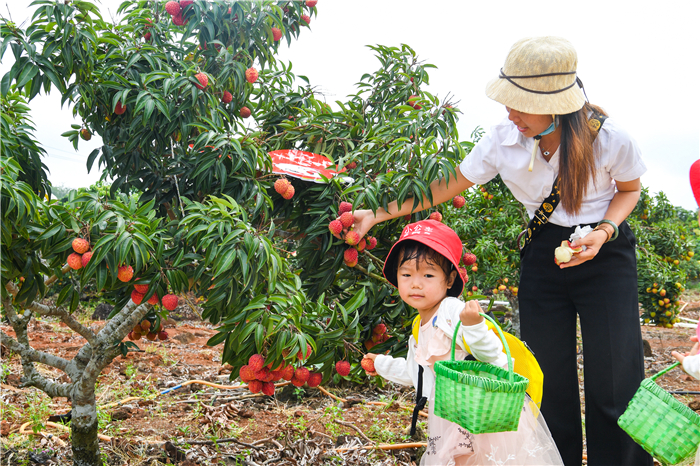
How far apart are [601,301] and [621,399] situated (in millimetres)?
303

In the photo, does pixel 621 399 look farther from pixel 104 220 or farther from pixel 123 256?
pixel 104 220

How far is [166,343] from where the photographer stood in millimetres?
5320

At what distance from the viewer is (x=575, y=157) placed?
1428 mm

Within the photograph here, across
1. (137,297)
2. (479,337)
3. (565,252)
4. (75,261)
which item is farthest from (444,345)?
(75,261)

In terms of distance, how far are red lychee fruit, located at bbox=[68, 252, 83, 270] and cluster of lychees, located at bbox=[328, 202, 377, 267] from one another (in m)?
0.82

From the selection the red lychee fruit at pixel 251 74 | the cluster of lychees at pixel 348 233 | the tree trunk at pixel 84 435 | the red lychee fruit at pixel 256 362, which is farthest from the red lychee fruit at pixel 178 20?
the tree trunk at pixel 84 435

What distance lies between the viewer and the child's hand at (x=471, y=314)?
3.94 feet

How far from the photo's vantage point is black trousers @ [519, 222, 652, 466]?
1.50 meters

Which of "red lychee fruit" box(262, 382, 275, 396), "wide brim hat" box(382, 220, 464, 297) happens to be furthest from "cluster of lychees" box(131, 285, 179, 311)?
"wide brim hat" box(382, 220, 464, 297)

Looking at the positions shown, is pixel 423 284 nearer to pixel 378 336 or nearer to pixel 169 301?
pixel 378 336

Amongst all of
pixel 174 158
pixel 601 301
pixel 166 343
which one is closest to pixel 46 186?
pixel 174 158

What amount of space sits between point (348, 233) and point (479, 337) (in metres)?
0.70

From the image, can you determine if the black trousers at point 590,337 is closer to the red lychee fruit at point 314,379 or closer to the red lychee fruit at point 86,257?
the red lychee fruit at point 314,379

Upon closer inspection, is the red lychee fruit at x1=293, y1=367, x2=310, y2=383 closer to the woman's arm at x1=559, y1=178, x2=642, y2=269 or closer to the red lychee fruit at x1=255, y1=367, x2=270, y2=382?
the red lychee fruit at x1=255, y1=367, x2=270, y2=382
